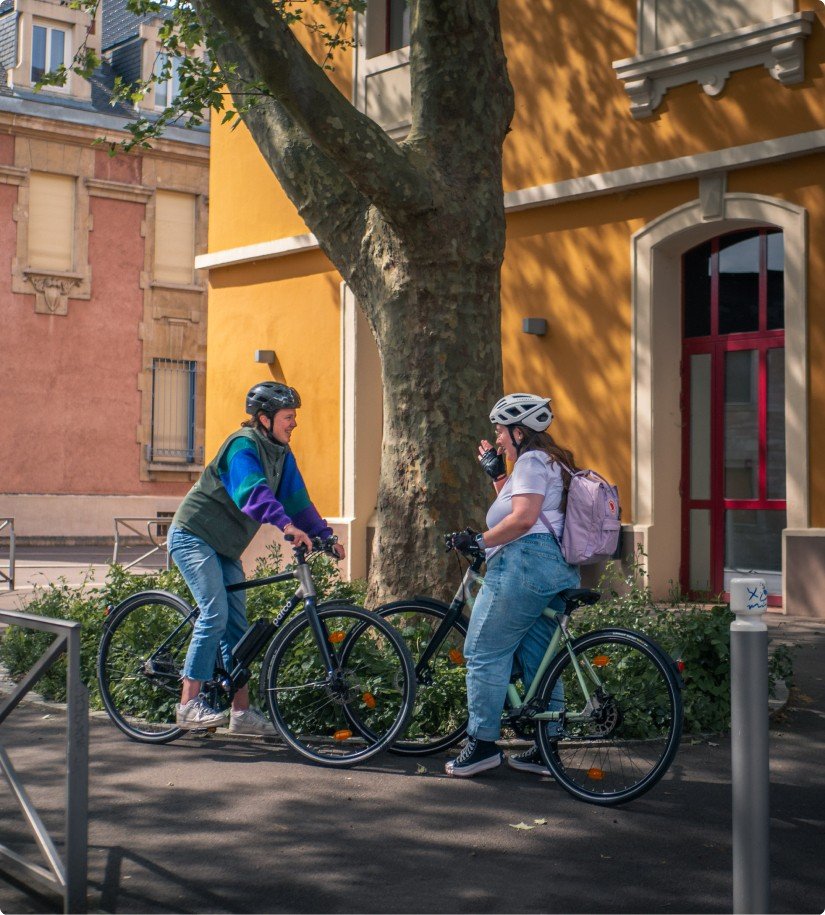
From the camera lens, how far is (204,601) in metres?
6.72

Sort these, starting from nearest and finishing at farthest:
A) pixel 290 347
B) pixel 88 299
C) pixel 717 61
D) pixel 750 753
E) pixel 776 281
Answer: pixel 750 753, pixel 717 61, pixel 776 281, pixel 290 347, pixel 88 299

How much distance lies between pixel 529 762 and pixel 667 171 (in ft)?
27.6

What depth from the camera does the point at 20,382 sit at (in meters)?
30.9

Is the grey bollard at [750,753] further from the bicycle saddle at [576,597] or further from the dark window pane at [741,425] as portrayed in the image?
the dark window pane at [741,425]

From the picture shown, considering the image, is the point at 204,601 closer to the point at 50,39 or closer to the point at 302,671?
the point at 302,671

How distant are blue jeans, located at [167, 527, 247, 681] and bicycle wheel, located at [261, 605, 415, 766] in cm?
35

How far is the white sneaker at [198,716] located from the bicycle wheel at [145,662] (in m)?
0.10

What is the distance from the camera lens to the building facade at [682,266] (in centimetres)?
1221

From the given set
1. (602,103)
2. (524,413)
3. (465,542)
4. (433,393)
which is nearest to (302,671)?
(465,542)

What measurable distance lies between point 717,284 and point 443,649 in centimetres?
800

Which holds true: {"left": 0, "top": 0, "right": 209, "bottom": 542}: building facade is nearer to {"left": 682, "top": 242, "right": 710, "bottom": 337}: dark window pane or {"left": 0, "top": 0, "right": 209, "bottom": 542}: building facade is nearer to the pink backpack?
{"left": 682, "top": 242, "right": 710, "bottom": 337}: dark window pane

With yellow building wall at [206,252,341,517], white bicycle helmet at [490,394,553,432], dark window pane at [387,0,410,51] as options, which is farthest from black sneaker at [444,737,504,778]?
dark window pane at [387,0,410,51]

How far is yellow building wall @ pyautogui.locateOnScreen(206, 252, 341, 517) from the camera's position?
16.5 meters

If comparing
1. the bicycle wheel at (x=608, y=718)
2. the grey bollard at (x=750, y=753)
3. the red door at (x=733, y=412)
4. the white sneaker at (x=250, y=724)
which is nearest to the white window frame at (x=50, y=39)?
the red door at (x=733, y=412)
